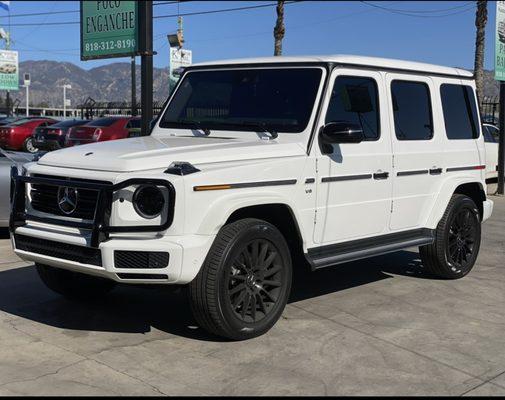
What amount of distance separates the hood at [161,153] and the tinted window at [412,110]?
145cm

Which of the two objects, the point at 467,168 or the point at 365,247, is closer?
the point at 365,247

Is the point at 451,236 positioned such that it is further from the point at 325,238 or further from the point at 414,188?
the point at 325,238

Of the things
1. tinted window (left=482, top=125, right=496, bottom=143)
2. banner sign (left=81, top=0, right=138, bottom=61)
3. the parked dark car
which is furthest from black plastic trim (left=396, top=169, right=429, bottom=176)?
the parked dark car

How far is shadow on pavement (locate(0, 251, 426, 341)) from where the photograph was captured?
5.10m

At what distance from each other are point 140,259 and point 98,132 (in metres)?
15.1

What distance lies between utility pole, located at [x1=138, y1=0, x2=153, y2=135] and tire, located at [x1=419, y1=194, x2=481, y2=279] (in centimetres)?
491

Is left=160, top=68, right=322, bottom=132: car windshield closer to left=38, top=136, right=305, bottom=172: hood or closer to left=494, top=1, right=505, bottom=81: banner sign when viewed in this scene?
left=38, top=136, right=305, bottom=172: hood

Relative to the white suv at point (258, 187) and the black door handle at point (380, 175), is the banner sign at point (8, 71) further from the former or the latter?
the black door handle at point (380, 175)

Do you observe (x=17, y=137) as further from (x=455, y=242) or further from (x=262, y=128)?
(x=262, y=128)

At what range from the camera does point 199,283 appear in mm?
4352

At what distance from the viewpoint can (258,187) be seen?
4.61 meters

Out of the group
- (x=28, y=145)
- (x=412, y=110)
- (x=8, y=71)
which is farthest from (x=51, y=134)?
(x=412, y=110)

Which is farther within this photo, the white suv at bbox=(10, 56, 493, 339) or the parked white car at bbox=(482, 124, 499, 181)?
the parked white car at bbox=(482, 124, 499, 181)

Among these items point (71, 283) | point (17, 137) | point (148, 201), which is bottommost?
point (71, 283)
